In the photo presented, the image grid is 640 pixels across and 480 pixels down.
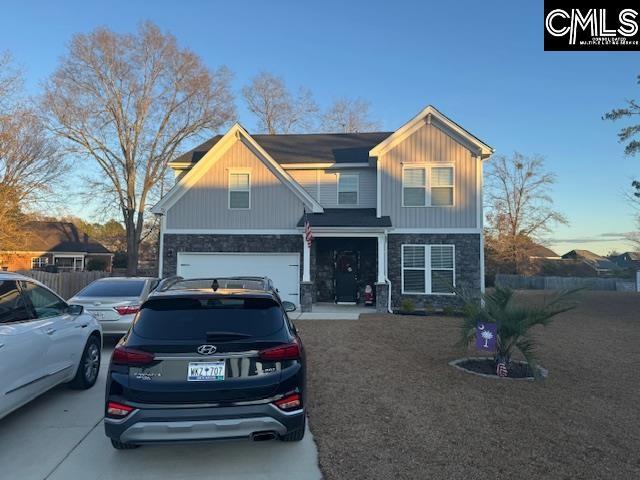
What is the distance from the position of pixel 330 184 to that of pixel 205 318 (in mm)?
14172

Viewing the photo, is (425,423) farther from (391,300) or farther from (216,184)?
(216,184)

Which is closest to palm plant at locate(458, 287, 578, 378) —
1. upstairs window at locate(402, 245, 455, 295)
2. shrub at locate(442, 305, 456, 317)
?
shrub at locate(442, 305, 456, 317)

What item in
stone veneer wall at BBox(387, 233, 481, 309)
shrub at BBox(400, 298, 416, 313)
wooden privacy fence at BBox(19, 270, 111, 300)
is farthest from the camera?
wooden privacy fence at BBox(19, 270, 111, 300)

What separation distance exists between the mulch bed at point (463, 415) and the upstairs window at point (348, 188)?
908 cm

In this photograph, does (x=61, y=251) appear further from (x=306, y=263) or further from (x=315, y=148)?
(x=306, y=263)

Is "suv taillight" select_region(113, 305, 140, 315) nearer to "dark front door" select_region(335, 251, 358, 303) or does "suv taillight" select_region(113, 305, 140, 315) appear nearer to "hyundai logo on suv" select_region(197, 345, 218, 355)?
"hyundai logo on suv" select_region(197, 345, 218, 355)

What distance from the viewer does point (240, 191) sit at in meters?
16.7

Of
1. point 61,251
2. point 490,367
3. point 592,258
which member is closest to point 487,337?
point 490,367

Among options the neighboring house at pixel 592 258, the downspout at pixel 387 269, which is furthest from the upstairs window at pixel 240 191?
the neighboring house at pixel 592 258

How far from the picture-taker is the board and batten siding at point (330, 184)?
1752 centimetres

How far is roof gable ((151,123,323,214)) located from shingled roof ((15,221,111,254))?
26550mm

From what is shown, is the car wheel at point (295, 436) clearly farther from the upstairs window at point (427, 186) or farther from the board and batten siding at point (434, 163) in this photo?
the upstairs window at point (427, 186)

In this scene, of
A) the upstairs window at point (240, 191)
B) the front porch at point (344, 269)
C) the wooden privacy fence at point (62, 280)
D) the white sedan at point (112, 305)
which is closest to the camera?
the white sedan at point (112, 305)

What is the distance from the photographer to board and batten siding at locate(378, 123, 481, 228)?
52.7ft
